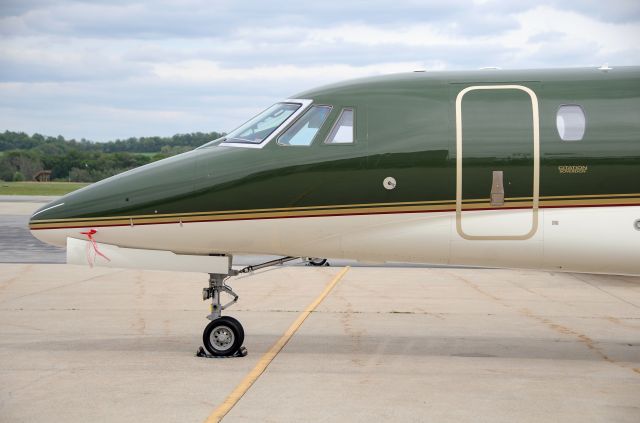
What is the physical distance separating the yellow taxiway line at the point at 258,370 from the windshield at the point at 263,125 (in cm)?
263

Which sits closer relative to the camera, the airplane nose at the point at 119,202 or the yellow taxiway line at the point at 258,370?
the yellow taxiway line at the point at 258,370

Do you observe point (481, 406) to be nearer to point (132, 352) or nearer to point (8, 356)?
point (132, 352)

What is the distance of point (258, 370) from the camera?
10922mm

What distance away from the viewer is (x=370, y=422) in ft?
28.2

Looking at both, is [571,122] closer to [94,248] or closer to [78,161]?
[94,248]

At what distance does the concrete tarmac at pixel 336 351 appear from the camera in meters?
9.18

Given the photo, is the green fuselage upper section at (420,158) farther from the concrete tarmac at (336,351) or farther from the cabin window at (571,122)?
the concrete tarmac at (336,351)

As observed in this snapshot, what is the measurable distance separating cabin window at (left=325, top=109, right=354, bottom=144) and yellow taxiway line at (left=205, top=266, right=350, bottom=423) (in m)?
2.73

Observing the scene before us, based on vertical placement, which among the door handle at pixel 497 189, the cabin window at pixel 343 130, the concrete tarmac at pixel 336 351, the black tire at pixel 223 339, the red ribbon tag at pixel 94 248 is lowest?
the concrete tarmac at pixel 336 351

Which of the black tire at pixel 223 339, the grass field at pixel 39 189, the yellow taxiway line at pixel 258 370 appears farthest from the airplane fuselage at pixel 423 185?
the grass field at pixel 39 189

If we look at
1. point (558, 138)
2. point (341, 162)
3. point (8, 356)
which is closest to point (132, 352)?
point (8, 356)

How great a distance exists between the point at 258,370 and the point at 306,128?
290 cm

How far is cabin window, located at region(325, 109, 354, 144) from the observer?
11445mm

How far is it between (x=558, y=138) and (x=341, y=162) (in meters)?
2.52
